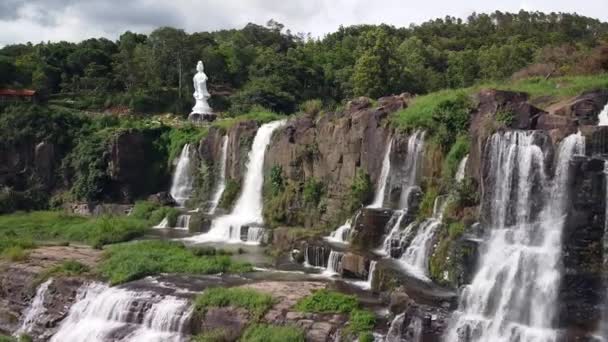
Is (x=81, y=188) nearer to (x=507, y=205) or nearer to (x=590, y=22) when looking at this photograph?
(x=507, y=205)

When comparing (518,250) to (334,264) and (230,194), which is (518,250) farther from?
(230,194)

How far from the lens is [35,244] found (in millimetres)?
25828

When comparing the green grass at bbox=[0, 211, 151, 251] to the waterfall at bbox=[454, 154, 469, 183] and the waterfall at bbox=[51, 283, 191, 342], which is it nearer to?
the waterfall at bbox=[51, 283, 191, 342]

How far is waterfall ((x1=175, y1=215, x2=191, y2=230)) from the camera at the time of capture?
3069 centimetres

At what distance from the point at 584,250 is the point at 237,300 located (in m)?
8.84

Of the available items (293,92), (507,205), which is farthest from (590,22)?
(507,205)

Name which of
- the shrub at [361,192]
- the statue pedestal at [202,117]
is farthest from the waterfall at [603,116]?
the statue pedestal at [202,117]

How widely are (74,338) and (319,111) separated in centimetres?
1677

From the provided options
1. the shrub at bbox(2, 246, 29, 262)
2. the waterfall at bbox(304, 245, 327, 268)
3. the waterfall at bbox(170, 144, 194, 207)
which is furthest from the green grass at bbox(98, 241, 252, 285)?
the waterfall at bbox(170, 144, 194, 207)

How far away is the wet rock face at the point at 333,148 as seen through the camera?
25.7 m

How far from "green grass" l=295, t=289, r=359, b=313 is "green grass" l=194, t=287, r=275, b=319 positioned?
2.97ft

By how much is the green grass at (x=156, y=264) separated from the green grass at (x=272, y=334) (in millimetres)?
4991

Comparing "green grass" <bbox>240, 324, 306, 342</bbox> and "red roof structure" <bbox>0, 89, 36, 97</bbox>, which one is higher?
"red roof structure" <bbox>0, 89, 36, 97</bbox>

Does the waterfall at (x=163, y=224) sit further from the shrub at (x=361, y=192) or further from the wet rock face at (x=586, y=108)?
the wet rock face at (x=586, y=108)
